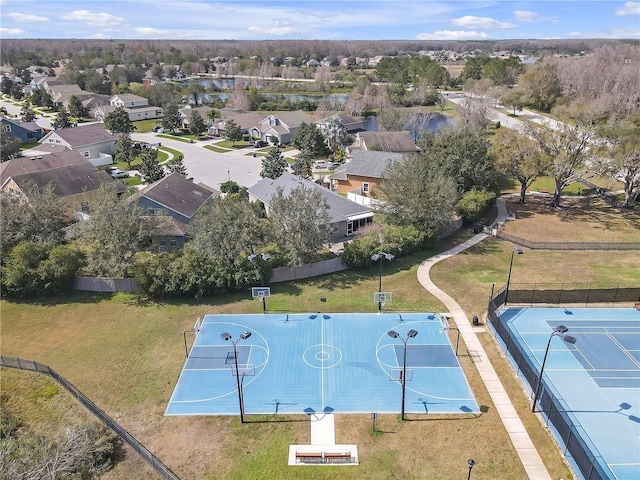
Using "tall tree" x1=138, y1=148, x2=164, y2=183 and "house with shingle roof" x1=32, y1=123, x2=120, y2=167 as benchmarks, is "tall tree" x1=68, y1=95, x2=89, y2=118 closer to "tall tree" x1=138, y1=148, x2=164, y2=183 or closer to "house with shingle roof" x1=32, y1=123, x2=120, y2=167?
"house with shingle roof" x1=32, y1=123, x2=120, y2=167

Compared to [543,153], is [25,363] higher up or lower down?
lower down

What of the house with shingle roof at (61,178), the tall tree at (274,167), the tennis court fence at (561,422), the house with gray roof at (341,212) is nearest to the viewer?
the tennis court fence at (561,422)

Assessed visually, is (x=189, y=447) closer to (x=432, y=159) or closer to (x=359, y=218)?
(x=359, y=218)

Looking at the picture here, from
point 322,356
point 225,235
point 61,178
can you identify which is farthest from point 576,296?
point 61,178

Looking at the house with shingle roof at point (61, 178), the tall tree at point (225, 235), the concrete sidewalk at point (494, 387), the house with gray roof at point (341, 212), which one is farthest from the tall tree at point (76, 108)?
the concrete sidewalk at point (494, 387)

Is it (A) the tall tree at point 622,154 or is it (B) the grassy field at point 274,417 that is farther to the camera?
(A) the tall tree at point 622,154

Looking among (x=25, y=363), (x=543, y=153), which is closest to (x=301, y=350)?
(x=25, y=363)

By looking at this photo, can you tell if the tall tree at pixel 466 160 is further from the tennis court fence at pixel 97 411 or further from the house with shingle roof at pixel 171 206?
the tennis court fence at pixel 97 411
